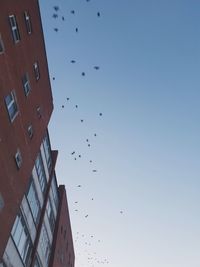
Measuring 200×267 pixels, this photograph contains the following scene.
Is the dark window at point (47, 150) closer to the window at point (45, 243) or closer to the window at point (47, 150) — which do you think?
the window at point (47, 150)

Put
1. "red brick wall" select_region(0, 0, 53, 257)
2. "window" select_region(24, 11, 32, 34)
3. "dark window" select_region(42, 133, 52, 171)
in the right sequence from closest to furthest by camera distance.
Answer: "red brick wall" select_region(0, 0, 53, 257), "window" select_region(24, 11, 32, 34), "dark window" select_region(42, 133, 52, 171)

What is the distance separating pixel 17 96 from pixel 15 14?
5.19m

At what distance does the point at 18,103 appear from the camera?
24.5 metres

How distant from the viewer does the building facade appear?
2236 cm

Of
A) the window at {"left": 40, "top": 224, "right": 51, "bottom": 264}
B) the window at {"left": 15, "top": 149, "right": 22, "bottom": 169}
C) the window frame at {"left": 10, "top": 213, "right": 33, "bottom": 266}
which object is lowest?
the window at {"left": 40, "top": 224, "right": 51, "bottom": 264}

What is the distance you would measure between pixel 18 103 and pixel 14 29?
15.6 ft

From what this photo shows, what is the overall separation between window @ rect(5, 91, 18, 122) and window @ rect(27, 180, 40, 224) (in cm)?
716

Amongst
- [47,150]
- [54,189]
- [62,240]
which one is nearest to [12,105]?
[47,150]

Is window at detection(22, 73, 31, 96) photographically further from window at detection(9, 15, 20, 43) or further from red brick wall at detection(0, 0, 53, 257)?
window at detection(9, 15, 20, 43)

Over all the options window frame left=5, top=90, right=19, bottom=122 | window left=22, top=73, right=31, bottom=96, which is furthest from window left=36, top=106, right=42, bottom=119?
window frame left=5, top=90, right=19, bottom=122

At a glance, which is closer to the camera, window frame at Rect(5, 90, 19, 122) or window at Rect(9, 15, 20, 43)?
window at Rect(9, 15, 20, 43)

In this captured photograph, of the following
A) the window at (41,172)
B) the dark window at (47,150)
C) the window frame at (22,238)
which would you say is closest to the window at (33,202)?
the window at (41,172)

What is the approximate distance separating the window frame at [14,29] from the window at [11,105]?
347 centimetres

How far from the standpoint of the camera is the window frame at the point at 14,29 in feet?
73.9
